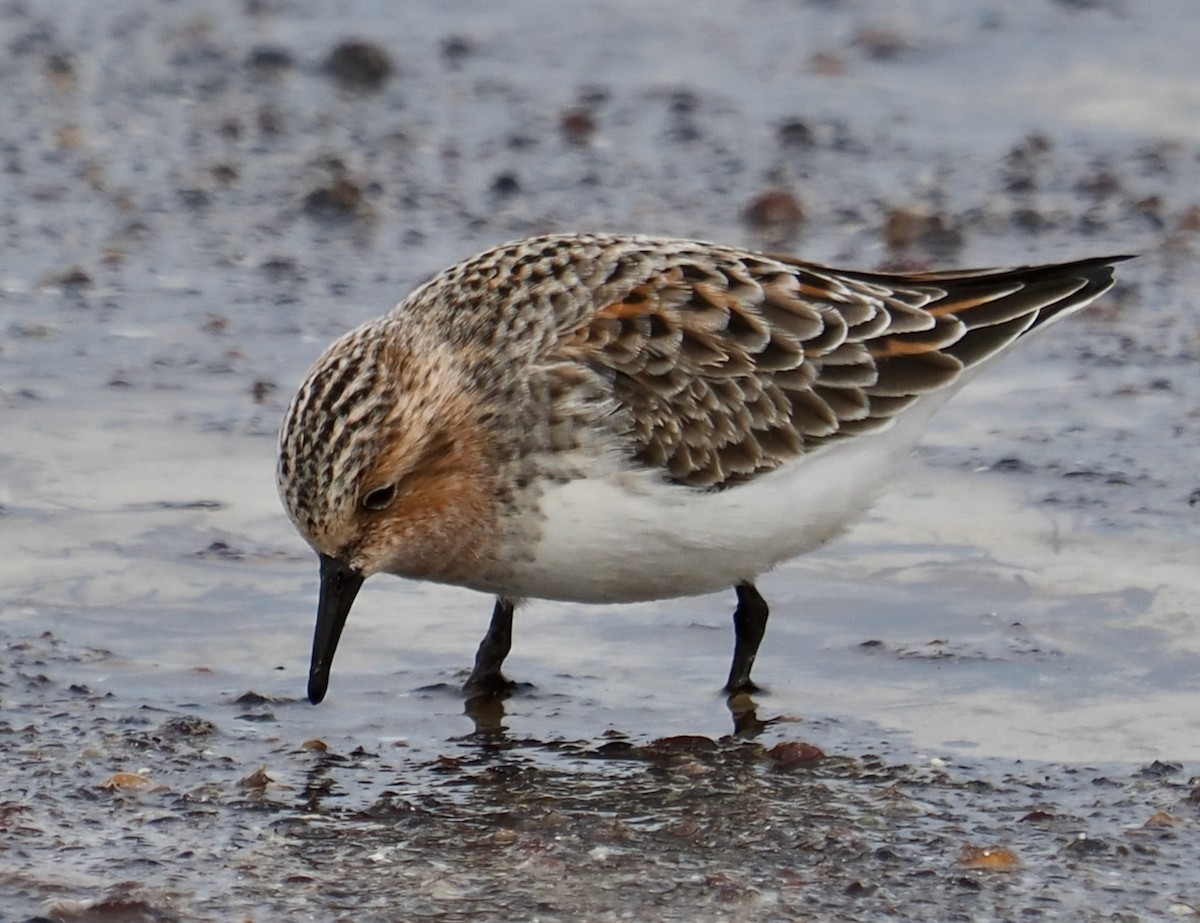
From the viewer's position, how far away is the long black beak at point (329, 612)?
6.33m

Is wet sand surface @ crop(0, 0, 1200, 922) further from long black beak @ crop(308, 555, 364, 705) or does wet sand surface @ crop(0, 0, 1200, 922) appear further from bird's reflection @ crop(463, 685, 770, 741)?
long black beak @ crop(308, 555, 364, 705)

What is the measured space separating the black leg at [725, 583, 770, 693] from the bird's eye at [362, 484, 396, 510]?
1.20 m

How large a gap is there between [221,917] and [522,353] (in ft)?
7.02

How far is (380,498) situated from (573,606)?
4.64ft

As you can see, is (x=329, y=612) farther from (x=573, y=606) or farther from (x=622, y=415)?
(x=573, y=606)

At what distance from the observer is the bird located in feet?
20.8

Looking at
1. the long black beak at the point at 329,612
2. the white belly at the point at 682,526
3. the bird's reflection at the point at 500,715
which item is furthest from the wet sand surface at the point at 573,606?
the white belly at the point at 682,526

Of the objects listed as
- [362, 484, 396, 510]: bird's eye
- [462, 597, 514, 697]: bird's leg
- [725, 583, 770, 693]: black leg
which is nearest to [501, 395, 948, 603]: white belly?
[725, 583, 770, 693]: black leg

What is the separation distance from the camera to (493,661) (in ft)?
22.2

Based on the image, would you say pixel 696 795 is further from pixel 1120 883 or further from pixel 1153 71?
pixel 1153 71

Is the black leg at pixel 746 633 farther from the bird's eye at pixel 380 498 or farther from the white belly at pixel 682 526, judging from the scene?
the bird's eye at pixel 380 498

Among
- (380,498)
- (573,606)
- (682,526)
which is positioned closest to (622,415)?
(682,526)

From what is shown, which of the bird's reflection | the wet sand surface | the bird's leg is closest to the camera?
the wet sand surface

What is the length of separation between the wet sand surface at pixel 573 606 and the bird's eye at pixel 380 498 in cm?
69
